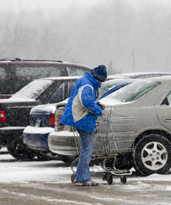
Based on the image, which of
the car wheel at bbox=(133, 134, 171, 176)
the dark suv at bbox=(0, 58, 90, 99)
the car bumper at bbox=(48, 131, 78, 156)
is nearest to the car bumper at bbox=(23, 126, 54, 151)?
the car bumper at bbox=(48, 131, 78, 156)

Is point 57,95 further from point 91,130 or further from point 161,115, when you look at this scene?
point 91,130

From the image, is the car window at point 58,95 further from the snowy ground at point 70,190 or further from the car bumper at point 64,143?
the car bumper at point 64,143

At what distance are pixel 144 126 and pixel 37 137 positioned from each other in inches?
93.7

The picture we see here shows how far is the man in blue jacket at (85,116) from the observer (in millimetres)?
7652

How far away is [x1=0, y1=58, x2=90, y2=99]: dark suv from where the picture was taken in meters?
13.6

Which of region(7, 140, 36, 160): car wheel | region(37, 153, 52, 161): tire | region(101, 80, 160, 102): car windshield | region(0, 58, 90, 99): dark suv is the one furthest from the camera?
region(0, 58, 90, 99): dark suv

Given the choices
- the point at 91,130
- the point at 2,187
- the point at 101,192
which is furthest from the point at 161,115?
the point at 2,187

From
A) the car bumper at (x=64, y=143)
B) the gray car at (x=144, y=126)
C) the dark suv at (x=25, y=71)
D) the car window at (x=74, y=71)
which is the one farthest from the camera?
the car window at (x=74, y=71)

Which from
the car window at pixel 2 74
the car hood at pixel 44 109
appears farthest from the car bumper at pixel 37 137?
the car window at pixel 2 74

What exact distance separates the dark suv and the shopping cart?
18.0 feet

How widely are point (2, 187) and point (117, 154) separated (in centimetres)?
175

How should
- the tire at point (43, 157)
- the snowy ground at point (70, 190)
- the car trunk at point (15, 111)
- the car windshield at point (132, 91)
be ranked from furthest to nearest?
the tire at point (43, 157) < the car trunk at point (15, 111) < the car windshield at point (132, 91) < the snowy ground at point (70, 190)

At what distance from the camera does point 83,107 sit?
304 inches

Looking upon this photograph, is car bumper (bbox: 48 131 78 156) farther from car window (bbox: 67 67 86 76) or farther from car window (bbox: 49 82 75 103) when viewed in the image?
car window (bbox: 67 67 86 76)
